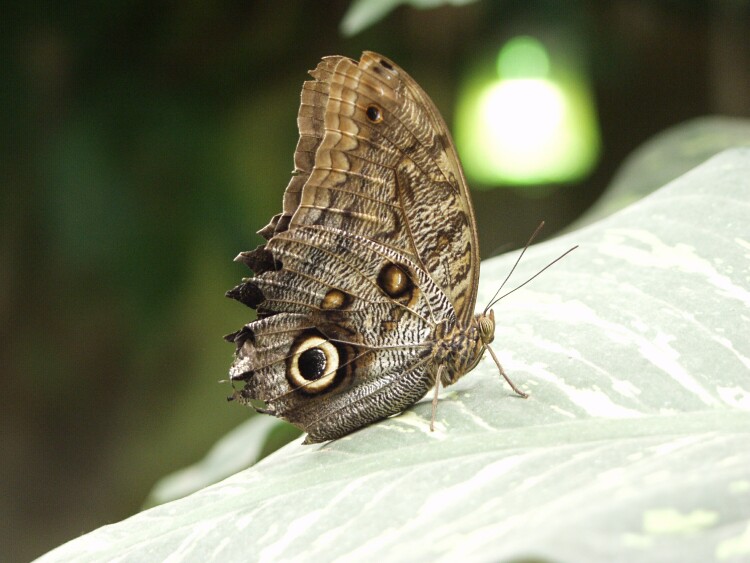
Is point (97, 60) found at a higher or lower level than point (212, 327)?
higher

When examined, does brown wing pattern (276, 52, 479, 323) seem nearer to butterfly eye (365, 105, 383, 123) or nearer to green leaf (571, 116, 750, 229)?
butterfly eye (365, 105, 383, 123)

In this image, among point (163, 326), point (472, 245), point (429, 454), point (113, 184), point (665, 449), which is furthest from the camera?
point (163, 326)

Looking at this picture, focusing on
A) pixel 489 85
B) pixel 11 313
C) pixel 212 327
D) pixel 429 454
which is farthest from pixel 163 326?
pixel 429 454

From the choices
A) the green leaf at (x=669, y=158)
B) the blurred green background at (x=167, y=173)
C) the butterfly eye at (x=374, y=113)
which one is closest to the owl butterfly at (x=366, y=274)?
the butterfly eye at (x=374, y=113)

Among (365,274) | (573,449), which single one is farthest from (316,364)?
(573,449)

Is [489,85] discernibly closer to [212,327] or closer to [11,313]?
[212,327]

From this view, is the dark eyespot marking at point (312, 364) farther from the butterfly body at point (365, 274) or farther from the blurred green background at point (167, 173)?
the blurred green background at point (167, 173)

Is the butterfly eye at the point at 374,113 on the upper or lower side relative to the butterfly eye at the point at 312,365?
upper

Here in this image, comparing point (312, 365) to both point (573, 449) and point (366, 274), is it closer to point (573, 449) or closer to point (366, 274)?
point (366, 274)
